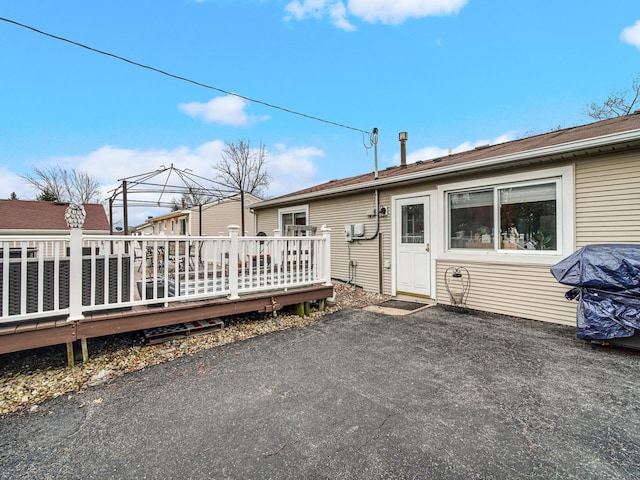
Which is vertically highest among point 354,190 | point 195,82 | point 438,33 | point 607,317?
point 438,33

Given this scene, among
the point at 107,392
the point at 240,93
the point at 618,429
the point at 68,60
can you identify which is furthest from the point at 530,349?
the point at 68,60

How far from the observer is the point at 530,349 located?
3422 mm

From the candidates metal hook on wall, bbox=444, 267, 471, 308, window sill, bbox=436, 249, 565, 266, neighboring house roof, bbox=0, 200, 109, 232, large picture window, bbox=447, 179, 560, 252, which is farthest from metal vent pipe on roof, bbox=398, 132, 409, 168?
neighboring house roof, bbox=0, 200, 109, 232

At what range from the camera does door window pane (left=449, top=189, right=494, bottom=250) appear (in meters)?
4.96

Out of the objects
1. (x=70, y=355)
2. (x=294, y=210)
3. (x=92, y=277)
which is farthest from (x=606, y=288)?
(x=294, y=210)

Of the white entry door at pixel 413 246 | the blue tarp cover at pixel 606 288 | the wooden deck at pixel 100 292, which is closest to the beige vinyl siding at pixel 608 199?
the blue tarp cover at pixel 606 288

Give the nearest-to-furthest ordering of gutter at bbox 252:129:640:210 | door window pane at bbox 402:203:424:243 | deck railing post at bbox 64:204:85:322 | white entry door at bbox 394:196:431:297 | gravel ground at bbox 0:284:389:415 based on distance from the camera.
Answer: gravel ground at bbox 0:284:389:415 → deck railing post at bbox 64:204:85:322 → gutter at bbox 252:129:640:210 → white entry door at bbox 394:196:431:297 → door window pane at bbox 402:203:424:243

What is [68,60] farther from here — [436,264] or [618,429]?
[618,429]

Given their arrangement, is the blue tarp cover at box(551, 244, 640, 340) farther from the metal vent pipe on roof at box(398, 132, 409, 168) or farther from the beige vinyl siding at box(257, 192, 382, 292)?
the metal vent pipe on roof at box(398, 132, 409, 168)

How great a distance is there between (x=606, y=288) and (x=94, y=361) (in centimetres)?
546

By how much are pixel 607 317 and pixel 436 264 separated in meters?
2.53

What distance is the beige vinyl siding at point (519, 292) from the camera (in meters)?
4.29

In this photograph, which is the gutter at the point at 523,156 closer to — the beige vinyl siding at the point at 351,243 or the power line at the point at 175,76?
the beige vinyl siding at the point at 351,243

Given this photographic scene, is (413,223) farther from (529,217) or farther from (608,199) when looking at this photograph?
(608,199)
